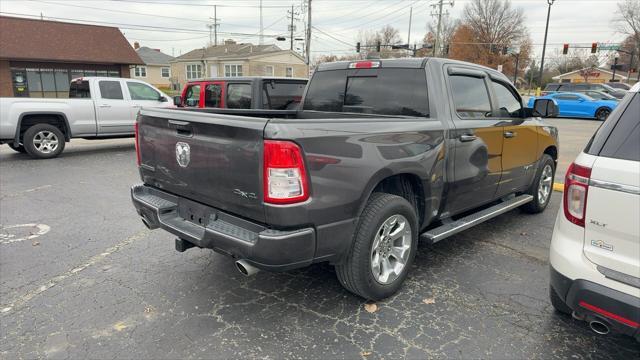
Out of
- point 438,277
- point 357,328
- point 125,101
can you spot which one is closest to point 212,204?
point 357,328

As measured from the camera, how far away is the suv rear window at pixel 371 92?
12.5 feet

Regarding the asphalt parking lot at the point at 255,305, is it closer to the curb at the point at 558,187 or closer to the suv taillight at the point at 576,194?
the suv taillight at the point at 576,194

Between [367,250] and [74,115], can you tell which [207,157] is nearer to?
[367,250]

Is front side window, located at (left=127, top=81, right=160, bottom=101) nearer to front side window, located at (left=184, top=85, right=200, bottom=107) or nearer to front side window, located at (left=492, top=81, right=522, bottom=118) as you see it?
front side window, located at (left=184, top=85, right=200, bottom=107)

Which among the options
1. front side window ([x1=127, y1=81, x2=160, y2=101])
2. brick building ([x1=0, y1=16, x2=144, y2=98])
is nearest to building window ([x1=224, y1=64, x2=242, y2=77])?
brick building ([x1=0, y1=16, x2=144, y2=98])

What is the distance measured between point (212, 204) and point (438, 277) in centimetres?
206

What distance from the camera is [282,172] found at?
255 centimetres

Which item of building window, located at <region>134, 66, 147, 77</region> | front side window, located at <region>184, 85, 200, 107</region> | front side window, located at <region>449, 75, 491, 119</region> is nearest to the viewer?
front side window, located at <region>449, 75, 491, 119</region>

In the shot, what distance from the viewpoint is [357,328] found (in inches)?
118

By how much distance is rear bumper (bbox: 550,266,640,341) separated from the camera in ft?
7.04

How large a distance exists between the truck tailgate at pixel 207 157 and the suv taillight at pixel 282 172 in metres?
0.06

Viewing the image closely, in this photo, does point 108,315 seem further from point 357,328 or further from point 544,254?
point 544,254

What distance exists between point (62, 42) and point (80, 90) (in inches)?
765

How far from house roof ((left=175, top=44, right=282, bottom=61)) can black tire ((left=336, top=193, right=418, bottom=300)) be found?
4383 cm
